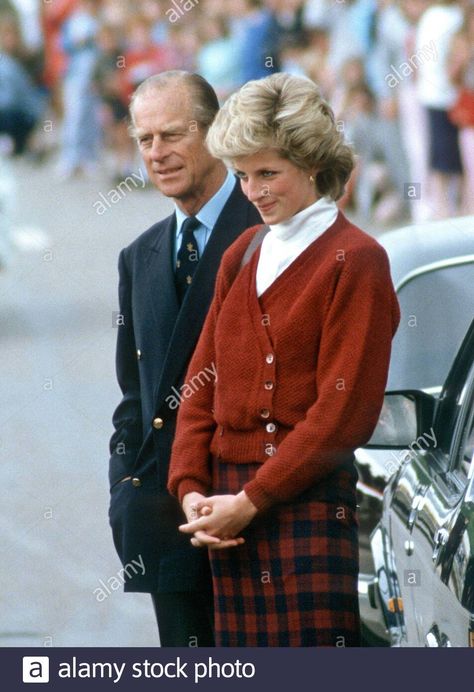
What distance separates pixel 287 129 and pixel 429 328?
1704mm

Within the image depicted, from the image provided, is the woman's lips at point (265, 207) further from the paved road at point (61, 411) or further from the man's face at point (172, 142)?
the paved road at point (61, 411)

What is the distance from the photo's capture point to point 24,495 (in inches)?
355

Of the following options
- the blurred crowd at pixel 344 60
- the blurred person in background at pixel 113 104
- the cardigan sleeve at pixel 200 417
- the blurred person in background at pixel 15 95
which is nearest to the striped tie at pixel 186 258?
the cardigan sleeve at pixel 200 417

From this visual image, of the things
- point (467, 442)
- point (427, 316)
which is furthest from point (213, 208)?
point (427, 316)

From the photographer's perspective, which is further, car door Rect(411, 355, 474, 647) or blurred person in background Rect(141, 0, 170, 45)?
blurred person in background Rect(141, 0, 170, 45)

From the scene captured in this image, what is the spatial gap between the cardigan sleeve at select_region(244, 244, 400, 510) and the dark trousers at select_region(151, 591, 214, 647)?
62 centimetres

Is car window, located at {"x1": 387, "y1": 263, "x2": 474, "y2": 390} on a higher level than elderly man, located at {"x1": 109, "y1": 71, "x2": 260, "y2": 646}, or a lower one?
higher

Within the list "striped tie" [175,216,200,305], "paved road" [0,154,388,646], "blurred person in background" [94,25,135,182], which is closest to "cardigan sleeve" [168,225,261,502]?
"striped tie" [175,216,200,305]

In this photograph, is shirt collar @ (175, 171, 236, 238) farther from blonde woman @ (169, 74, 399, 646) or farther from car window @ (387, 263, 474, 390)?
car window @ (387, 263, 474, 390)

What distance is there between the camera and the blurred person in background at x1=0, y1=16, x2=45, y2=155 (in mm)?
17000

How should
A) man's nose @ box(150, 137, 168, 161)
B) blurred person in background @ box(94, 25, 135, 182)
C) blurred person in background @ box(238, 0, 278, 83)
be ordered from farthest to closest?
1. blurred person in background @ box(94, 25, 135, 182)
2. blurred person in background @ box(238, 0, 278, 83)
3. man's nose @ box(150, 137, 168, 161)

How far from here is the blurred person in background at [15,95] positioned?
17.0 m

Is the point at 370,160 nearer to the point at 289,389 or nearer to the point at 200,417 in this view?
the point at 200,417
